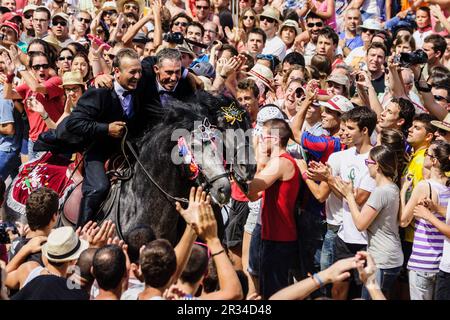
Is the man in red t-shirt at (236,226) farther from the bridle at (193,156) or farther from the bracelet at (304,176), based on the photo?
the bridle at (193,156)

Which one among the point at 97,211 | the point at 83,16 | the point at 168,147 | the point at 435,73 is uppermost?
the point at 83,16

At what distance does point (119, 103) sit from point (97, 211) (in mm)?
1095

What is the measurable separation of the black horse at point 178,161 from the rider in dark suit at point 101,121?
0.93 ft

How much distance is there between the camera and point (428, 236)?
31.2ft

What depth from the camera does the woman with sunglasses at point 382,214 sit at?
9.59 metres

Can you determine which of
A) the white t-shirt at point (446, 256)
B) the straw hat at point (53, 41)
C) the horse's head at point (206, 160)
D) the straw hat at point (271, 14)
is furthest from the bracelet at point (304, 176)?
the straw hat at point (53, 41)

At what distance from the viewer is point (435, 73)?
11.9m

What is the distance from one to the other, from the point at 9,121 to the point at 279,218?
5589 millimetres

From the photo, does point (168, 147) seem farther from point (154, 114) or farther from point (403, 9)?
point (403, 9)

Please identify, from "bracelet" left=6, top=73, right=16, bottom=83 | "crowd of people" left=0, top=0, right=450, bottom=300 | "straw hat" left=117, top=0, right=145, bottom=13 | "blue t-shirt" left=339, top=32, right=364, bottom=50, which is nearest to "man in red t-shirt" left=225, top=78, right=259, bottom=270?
"crowd of people" left=0, top=0, right=450, bottom=300

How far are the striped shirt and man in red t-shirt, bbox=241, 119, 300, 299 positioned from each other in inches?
51.7

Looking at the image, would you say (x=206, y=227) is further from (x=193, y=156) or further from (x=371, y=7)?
(x=371, y=7)

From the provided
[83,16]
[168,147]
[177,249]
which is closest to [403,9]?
[83,16]
